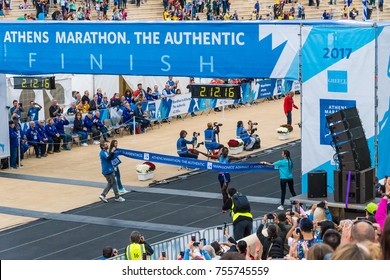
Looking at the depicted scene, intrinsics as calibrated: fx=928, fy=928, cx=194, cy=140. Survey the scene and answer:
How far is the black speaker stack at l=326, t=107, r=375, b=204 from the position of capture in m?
17.3

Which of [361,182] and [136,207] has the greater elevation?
[361,182]

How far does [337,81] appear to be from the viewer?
65.6ft

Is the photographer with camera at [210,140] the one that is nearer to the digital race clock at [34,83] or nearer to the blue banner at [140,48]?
the blue banner at [140,48]

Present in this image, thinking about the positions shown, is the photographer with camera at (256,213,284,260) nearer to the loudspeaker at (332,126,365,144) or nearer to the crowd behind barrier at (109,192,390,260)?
the crowd behind barrier at (109,192,390,260)

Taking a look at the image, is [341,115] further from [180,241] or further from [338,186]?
[180,241]

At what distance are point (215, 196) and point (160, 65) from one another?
141 inches

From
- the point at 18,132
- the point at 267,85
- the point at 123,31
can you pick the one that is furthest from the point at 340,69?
the point at 267,85

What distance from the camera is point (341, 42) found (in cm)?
1986

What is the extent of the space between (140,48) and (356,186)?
27.6ft

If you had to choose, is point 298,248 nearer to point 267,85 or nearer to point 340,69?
point 340,69

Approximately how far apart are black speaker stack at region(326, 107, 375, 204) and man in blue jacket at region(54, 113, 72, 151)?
49.4ft
